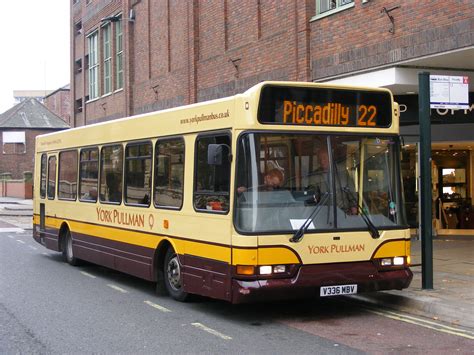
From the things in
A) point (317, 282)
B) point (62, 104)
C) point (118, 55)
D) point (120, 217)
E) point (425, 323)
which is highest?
point (62, 104)

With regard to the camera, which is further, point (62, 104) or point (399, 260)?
point (62, 104)

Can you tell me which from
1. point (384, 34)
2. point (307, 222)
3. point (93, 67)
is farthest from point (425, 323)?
point (93, 67)

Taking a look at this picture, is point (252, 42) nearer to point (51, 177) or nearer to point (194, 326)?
point (51, 177)

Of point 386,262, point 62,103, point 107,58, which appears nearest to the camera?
point 386,262

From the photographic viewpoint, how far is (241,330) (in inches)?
278

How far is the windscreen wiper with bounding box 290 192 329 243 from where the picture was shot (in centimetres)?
711

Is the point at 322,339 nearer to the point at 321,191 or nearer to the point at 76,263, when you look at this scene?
the point at 321,191

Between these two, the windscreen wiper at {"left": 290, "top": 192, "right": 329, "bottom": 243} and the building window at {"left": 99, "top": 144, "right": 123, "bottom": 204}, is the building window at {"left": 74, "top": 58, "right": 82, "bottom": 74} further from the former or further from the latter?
the windscreen wiper at {"left": 290, "top": 192, "right": 329, "bottom": 243}

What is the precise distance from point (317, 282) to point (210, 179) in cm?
185

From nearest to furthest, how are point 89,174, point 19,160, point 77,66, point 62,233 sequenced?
point 89,174 < point 62,233 < point 77,66 < point 19,160

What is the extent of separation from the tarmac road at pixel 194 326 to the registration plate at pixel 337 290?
14.9 inches

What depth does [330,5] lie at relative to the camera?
1462 centimetres

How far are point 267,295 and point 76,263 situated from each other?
6.89 meters

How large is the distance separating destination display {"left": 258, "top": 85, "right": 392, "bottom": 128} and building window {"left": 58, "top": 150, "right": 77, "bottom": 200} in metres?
6.45
